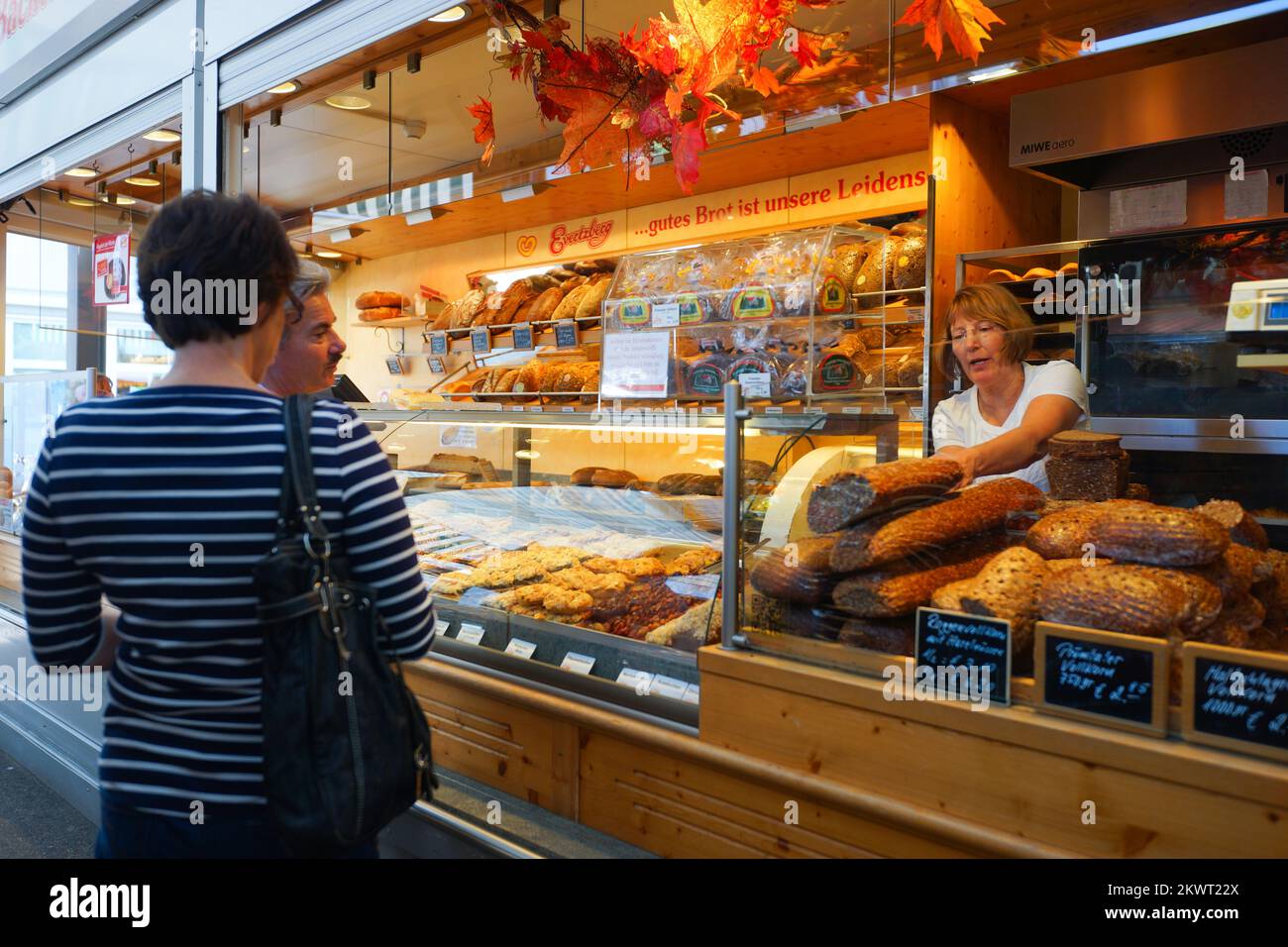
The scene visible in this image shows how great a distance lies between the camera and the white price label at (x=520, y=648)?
7.45 ft

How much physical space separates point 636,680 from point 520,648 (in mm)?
389

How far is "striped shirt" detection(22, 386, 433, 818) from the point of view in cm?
126

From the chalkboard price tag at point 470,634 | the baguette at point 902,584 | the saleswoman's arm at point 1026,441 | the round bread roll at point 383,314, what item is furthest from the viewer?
the round bread roll at point 383,314

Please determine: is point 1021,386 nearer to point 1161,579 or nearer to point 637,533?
point 637,533

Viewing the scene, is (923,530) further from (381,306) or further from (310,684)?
(381,306)

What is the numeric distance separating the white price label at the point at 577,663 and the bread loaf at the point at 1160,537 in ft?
3.40

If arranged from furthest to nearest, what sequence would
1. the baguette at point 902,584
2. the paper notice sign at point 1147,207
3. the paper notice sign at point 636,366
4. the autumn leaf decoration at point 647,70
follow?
1. the paper notice sign at point 1147,207
2. the paper notice sign at point 636,366
3. the autumn leaf decoration at point 647,70
4. the baguette at point 902,584

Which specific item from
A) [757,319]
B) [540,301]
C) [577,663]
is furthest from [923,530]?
[540,301]

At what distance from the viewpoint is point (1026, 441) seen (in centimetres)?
274

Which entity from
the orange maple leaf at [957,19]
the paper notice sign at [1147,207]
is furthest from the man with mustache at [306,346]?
the paper notice sign at [1147,207]

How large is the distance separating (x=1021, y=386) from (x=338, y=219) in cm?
300

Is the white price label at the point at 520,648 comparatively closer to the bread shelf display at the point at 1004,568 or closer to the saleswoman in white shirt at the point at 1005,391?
the bread shelf display at the point at 1004,568

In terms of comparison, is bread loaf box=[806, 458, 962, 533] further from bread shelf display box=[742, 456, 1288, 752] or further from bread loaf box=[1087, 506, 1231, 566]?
bread loaf box=[1087, 506, 1231, 566]
